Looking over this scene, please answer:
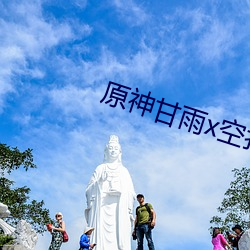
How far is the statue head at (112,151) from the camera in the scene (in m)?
14.5

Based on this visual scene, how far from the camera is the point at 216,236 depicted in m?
9.84

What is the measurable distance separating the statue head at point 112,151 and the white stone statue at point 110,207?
277 mm

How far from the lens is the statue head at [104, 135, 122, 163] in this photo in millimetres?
14484

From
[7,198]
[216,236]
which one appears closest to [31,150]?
[7,198]

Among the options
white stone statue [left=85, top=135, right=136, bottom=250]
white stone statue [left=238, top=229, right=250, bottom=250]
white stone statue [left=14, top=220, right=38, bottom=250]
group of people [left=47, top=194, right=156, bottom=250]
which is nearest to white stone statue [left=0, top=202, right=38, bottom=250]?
white stone statue [left=14, top=220, right=38, bottom=250]

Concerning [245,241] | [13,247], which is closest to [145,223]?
[245,241]

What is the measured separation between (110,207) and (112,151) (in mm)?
1751

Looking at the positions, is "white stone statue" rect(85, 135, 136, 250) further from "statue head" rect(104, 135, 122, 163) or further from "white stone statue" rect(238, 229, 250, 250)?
"white stone statue" rect(238, 229, 250, 250)

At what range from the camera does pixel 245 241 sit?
9062 millimetres

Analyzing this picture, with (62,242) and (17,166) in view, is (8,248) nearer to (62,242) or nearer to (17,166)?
(62,242)

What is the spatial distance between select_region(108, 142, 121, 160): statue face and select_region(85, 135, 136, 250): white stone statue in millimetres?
306

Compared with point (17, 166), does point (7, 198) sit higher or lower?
lower

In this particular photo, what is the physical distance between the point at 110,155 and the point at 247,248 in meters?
6.30

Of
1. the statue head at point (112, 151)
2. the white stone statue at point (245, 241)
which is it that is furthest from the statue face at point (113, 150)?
the white stone statue at point (245, 241)
